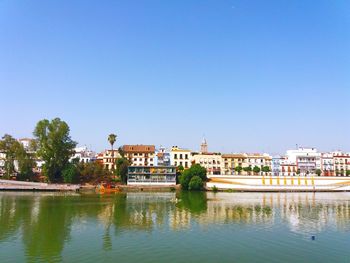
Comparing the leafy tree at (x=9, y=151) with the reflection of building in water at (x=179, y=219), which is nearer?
the reflection of building in water at (x=179, y=219)

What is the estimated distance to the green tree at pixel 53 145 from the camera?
55.9 meters

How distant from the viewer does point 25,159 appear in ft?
184

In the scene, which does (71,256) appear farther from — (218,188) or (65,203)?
(218,188)

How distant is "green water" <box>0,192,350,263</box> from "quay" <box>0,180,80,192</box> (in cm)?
1611

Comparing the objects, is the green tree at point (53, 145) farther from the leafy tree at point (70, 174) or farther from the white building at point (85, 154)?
the white building at point (85, 154)

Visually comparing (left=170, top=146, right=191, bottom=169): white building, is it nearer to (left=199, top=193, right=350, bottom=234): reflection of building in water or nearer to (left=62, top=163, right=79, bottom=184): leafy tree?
(left=62, top=163, right=79, bottom=184): leafy tree

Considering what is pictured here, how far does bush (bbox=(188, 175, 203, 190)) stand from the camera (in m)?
53.4

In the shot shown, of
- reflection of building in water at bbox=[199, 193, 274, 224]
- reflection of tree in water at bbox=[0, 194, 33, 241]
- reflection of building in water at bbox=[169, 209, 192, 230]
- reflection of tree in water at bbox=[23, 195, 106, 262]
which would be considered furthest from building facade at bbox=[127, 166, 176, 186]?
reflection of building in water at bbox=[169, 209, 192, 230]

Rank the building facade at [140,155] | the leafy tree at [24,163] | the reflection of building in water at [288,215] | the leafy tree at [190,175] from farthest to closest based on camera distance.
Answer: the building facade at [140,155], the leafy tree at [24,163], the leafy tree at [190,175], the reflection of building in water at [288,215]

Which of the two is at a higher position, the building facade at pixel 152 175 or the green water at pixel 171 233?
the building facade at pixel 152 175

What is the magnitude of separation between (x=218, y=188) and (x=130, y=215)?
27.7m

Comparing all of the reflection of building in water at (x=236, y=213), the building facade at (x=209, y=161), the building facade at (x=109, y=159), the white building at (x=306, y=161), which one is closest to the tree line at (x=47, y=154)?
the building facade at (x=109, y=159)

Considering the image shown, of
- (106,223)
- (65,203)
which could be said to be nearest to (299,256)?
(106,223)

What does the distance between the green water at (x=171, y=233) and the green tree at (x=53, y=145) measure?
21587mm
